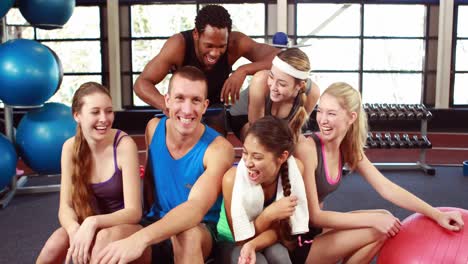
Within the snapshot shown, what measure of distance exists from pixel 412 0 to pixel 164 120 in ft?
22.2

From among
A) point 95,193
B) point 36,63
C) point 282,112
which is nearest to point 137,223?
point 95,193

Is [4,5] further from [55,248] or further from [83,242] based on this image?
[83,242]

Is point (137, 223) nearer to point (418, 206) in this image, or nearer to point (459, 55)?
point (418, 206)

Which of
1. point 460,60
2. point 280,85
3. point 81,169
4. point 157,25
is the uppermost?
point 157,25

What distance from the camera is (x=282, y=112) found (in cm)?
226

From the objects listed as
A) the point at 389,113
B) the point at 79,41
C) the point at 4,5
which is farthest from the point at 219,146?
the point at 79,41

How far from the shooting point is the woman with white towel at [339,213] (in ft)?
6.31

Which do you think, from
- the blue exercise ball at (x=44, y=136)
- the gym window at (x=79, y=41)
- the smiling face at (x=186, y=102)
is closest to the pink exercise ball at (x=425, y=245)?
the smiling face at (x=186, y=102)

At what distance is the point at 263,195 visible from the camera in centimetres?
181

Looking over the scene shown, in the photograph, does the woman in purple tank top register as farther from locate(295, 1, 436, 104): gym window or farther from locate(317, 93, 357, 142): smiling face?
locate(295, 1, 436, 104): gym window

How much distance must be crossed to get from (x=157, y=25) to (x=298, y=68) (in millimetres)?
5937

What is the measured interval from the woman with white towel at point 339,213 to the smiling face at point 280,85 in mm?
192

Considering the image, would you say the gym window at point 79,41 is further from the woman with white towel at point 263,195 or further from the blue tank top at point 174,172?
the woman with white towel at point 263,195

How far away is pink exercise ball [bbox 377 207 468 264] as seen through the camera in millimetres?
1759
